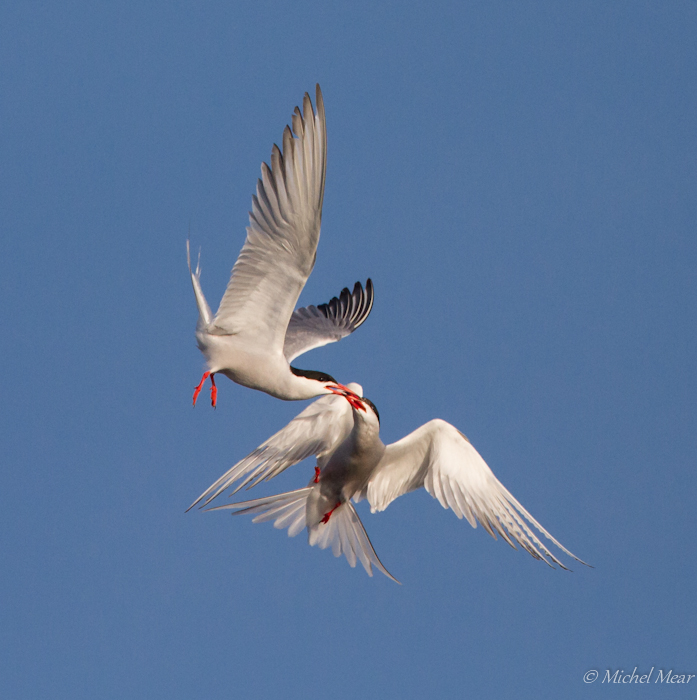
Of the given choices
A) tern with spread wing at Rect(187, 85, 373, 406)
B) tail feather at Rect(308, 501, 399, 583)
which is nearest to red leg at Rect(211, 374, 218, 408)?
tern with spread wing at Rect(187, 85, 373, 406)

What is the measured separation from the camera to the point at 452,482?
335 inches

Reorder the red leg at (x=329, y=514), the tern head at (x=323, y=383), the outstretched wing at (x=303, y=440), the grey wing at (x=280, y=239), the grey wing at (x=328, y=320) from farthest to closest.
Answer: the grey wing at (x=328, y=320) < the red leg at (x=329, y=514) < the outstretched wing at (x=303, y=440) < the tern head at (x=323, y=383) < the grey wing at (x=280, y=239)

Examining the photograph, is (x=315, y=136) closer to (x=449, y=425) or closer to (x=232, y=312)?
(x=232, y=312)

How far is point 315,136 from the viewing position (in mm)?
7066

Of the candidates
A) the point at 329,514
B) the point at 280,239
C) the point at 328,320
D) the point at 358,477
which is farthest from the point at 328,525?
the point at 280,239

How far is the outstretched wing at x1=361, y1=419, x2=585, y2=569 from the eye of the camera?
8141 mm

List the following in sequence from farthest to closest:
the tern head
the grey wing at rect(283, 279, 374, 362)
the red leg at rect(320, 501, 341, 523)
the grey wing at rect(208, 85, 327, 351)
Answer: the grey wing at rect(283, 279, 374, 362) < the red leg at rect(320, 501, 341, 523) < the tern head < the grey wing at rect(208, 85, 327, 351)

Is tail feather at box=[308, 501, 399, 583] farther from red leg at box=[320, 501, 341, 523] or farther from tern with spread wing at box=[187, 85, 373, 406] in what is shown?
tern with spread wing at box=[187, 85, 373, 406]

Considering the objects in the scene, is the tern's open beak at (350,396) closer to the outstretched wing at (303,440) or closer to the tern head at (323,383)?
the tern head at (323,383)

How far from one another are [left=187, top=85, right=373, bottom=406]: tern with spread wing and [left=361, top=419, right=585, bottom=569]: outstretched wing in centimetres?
88

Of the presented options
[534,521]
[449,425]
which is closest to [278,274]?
[449,425]

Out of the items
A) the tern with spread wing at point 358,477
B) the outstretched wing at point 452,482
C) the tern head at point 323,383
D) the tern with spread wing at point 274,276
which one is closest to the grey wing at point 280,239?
the tern with spread wing at point 274,276

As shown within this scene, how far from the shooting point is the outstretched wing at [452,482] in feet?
26.7

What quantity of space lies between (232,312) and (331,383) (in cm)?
103
